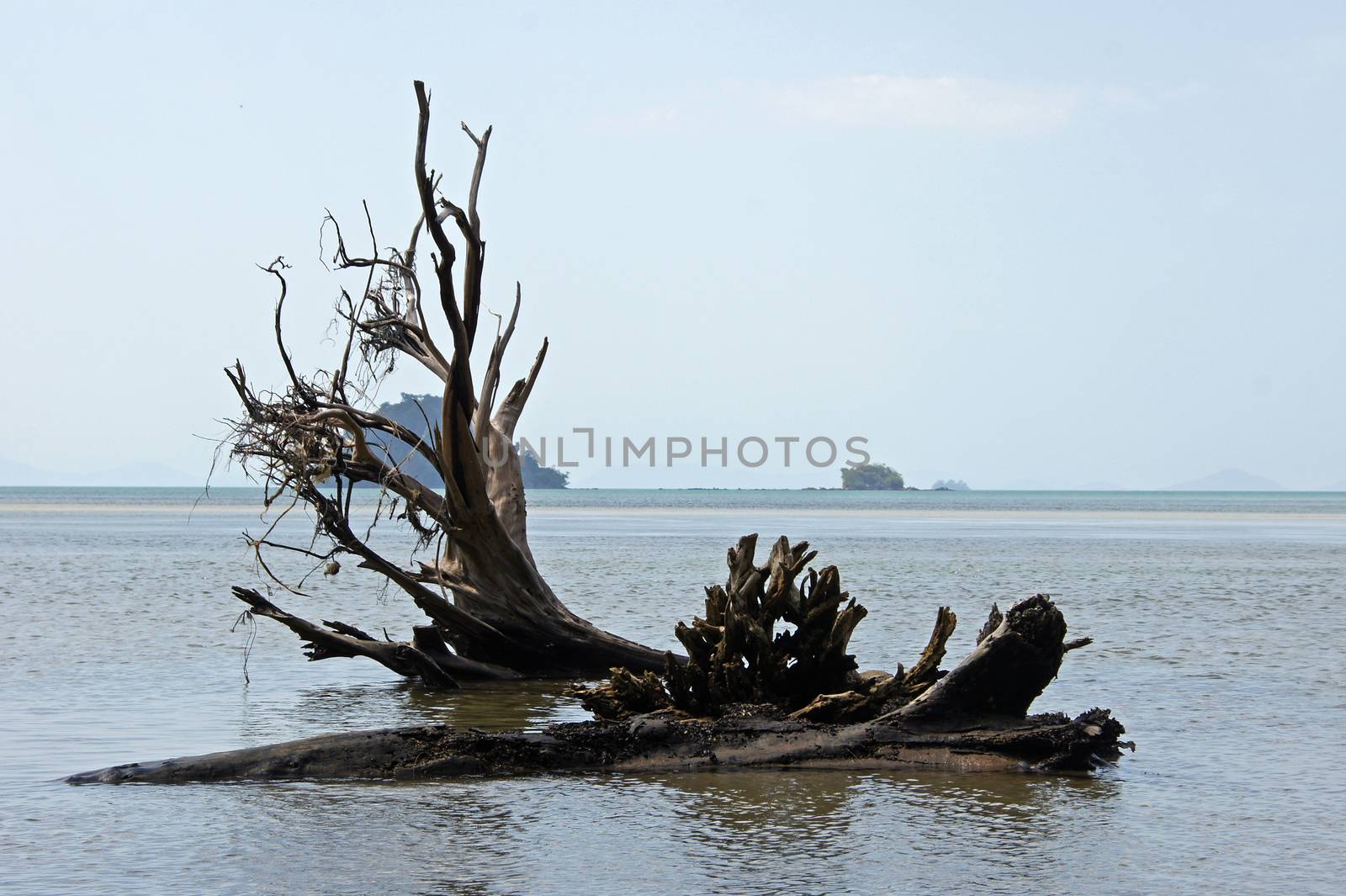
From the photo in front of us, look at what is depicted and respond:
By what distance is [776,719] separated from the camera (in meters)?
9.46

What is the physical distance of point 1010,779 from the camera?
8938mm

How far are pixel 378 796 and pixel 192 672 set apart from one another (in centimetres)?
695

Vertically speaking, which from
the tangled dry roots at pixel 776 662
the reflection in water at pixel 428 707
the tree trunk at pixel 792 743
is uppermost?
the tangled dry roots at pixel 776 662

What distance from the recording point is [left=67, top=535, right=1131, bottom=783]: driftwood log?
884 cm

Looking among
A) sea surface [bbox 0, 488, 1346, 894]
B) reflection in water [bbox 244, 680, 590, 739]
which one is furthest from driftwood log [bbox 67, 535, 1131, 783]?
reflection in water [bbox 244, 680, 590, 739]

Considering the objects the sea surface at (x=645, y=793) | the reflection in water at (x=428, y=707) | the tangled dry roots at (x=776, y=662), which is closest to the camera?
the sea surface at (x=645, y=793)

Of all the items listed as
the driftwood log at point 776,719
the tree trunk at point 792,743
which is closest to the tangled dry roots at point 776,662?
the driftwood log at point 776,719

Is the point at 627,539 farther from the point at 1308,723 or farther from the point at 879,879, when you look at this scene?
the point at 879,879

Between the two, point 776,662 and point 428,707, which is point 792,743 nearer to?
point 776,662

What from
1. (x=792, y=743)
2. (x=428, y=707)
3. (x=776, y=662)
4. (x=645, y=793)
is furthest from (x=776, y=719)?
(x=428, y=707)

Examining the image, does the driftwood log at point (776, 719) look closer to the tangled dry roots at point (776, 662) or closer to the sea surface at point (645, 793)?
the tangled dry roots at point (776, 662)

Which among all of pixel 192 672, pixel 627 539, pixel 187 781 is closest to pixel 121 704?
pixel 192 672

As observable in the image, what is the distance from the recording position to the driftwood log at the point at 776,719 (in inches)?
348

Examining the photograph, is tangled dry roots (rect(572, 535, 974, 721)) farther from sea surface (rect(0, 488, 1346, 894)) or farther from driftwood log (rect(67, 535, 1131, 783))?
sea surface (rect(0, 488, 1346, 894))
